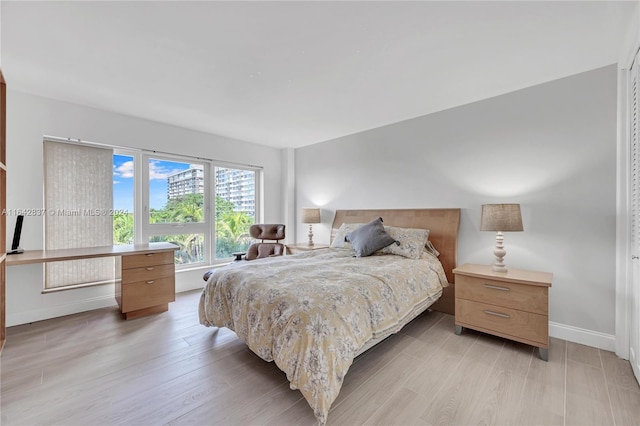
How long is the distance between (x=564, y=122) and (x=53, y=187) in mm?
5358

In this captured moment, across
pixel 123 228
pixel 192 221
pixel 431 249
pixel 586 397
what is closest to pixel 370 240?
pixel 431 249

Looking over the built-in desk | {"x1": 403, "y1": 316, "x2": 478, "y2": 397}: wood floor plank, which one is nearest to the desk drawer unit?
the built-in desk

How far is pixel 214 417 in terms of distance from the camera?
151cm

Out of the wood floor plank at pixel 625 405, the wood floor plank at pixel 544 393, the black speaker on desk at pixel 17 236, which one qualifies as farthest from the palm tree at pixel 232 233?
the wood floor plank at pixel 625 405

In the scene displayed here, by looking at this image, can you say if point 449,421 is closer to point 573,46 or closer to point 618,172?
point 618,172

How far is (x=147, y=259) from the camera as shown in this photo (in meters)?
3.00

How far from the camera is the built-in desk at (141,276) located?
2.81 metres

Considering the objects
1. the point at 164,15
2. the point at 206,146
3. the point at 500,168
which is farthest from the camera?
the point at 206,146

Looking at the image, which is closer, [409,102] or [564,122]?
[564,122]

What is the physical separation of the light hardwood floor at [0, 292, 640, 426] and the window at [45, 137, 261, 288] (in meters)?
1.16

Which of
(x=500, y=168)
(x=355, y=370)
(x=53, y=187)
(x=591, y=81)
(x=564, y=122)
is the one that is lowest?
(x=355, y=370)

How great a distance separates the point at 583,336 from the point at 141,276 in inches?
174

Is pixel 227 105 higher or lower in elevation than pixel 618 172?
higher

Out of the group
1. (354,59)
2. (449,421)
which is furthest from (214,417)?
(354,59)
